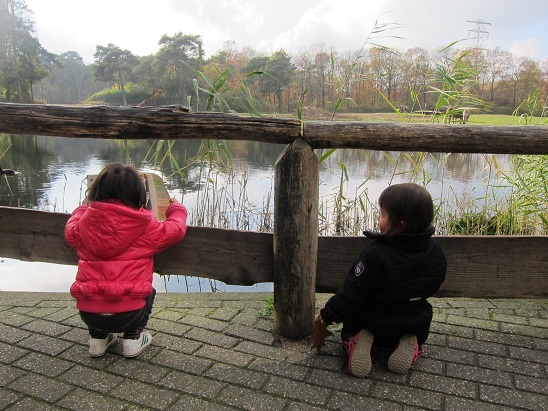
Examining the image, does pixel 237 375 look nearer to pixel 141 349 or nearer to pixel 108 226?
pixel 141 349

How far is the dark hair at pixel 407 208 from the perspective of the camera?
2.18 meters

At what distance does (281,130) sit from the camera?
241 centimetres

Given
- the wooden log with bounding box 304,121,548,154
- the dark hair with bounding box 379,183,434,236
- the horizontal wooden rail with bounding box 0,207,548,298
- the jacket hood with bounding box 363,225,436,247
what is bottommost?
the horizontal wooden rail with bounding box 0,207,548,298

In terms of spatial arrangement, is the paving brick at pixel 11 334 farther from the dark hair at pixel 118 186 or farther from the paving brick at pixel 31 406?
the dark hair at pixel 118 186

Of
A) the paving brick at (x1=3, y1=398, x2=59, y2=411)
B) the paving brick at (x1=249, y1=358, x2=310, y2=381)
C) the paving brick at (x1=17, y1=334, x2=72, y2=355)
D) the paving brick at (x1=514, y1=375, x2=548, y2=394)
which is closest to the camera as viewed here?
the paving brick at (x1=3, y1=398, x2=59, y2=411)

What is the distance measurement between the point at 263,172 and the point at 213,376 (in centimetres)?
789

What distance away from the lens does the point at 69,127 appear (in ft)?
8.09

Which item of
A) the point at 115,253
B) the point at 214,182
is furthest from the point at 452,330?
the point at 214,182

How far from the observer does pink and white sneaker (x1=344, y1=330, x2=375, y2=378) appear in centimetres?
226

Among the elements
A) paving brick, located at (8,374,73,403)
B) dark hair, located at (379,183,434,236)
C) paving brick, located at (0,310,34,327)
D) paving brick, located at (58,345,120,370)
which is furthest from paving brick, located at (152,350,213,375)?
dark hair, located at (379,183,434,236)

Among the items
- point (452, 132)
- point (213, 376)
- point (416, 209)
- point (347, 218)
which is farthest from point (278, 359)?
point (347, 218)

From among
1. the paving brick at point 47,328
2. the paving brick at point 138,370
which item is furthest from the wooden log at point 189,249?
the paving brick at point 138,370

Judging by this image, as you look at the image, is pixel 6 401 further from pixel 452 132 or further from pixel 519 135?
pixel 519 135

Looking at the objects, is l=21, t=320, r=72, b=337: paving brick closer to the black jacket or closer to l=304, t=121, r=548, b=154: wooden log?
the black jacket
